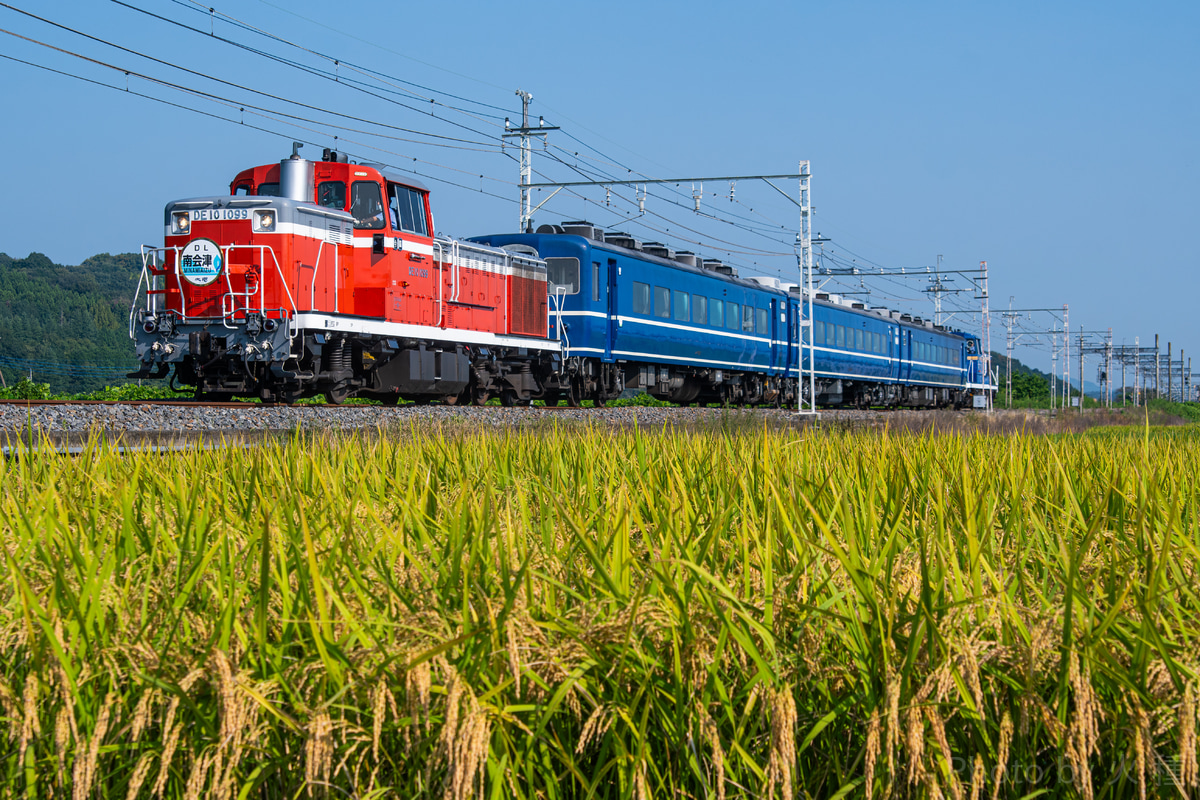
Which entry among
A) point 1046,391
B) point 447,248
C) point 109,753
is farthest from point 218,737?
point 1046,391

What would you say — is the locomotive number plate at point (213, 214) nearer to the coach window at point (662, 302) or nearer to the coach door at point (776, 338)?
the coach window at point (662, 302)

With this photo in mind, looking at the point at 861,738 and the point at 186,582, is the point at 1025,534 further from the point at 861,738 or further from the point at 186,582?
the point at 186,582

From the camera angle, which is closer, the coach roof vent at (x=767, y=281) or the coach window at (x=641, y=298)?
the coach window at (x=641, y=298)

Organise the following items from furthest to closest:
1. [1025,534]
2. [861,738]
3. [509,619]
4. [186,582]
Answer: [1025,534]
[186,582]
[861,738]
[509,619]

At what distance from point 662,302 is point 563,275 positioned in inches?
145

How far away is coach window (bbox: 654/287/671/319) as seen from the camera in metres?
25.1

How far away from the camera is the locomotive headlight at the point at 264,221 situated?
15.1 m

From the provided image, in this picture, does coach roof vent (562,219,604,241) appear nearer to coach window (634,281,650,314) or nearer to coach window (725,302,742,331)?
coach window (634,281,650,314)

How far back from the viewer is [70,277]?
8888 cm

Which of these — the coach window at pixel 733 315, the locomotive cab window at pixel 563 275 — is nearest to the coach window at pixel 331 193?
the locomotive cab window at pixel 563 275

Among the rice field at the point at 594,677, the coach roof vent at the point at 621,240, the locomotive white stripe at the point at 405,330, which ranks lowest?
the rice field at the point at 594,677

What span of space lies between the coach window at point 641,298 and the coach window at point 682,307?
165 cm

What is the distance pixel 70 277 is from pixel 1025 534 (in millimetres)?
98650

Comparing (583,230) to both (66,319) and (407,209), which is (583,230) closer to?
(407,209)
